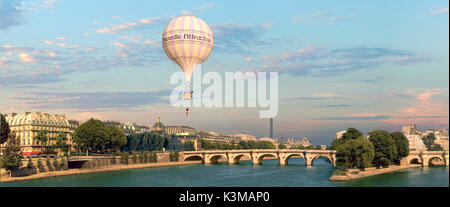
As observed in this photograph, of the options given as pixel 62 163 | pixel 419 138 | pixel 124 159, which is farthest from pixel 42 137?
pixel 419 138

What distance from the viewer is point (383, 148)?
75812mm

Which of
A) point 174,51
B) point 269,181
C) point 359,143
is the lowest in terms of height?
point 269,181

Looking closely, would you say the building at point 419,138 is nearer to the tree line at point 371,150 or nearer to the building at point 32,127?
the tree line at point 371,150

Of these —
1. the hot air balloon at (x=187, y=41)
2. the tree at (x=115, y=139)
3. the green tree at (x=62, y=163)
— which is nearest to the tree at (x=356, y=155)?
the hot air balloon at (x=187, y=41)

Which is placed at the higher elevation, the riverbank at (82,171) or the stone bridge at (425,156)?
the stone bridge at (425,156)

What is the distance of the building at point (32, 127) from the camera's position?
303 ft

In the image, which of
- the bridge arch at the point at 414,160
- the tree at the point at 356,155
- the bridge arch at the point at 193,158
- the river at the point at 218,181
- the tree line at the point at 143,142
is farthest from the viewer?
the bridge arch at the point at 193,158

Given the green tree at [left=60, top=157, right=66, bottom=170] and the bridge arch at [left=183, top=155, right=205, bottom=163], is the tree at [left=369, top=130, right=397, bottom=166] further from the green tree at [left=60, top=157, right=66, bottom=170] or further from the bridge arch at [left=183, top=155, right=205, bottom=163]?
the green tree at [left=60, top=157, right=66, bottom=170]

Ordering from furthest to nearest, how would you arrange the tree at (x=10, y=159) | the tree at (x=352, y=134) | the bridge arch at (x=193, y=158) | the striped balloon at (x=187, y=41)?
the bridge arch at (x=193, y=158) → the tree at (x=352, y=134) → the tree at (x=10, y=159) → the striped balloon at (x=187, y=41)

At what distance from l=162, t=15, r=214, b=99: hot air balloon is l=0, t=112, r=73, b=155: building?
163 feet

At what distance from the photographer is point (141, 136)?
10719 centimetres
